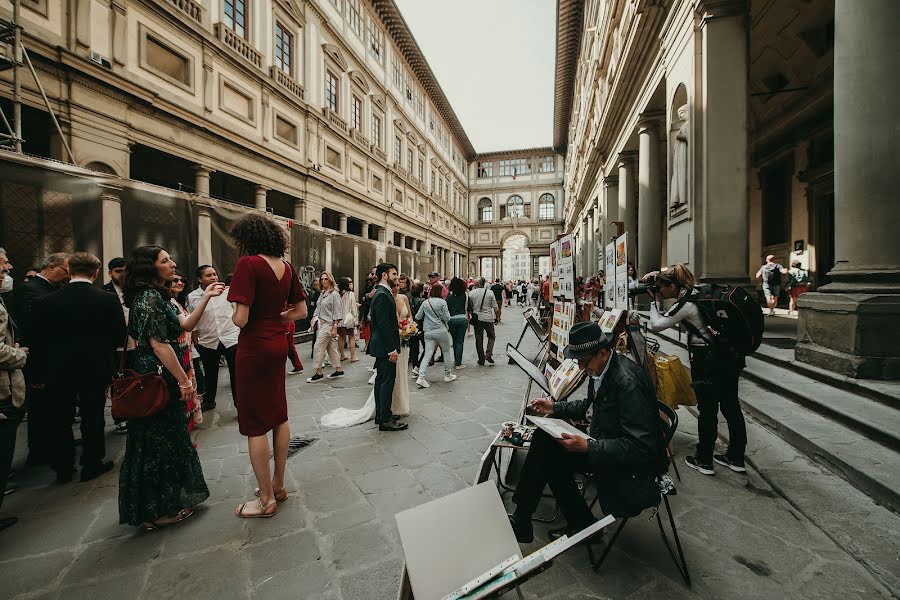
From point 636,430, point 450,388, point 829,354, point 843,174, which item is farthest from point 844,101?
point 450,388

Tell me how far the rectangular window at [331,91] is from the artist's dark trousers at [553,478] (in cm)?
1886

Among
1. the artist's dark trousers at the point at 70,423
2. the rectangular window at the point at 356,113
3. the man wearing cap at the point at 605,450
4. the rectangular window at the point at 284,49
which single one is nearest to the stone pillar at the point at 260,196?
the rectangular window at the point at 284,49

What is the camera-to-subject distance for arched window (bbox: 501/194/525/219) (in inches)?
1721

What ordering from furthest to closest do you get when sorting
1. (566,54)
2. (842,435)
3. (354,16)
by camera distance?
1. (566,54)
2. (354,16)
3. (842,435)

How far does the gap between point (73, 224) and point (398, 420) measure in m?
5.52

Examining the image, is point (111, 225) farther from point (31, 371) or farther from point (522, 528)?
point (522, 528)

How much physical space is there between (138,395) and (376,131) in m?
22.5

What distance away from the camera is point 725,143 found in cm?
611

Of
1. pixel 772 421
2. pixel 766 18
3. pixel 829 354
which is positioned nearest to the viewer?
pixel 772 421

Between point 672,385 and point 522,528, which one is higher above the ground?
point 672,385

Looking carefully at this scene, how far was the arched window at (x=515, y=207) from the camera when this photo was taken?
43719 mm

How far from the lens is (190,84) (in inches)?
445

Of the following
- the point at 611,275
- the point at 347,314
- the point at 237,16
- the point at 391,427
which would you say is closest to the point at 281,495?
the point at 391,427

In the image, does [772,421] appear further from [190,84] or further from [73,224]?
[190,84]
